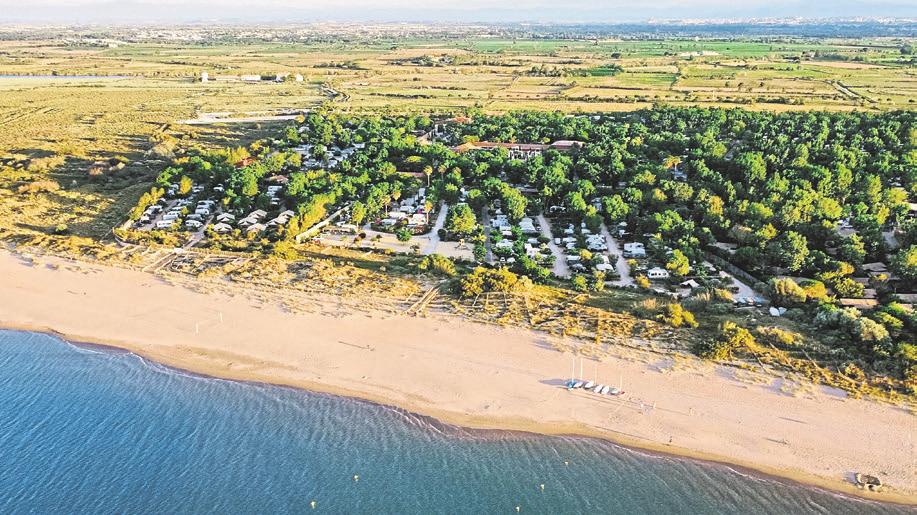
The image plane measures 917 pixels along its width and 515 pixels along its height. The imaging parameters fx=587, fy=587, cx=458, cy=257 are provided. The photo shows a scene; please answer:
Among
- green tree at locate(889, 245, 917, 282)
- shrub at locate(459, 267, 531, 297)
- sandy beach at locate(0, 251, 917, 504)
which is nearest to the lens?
sandy beach at locate(0, 251, 917, 504)

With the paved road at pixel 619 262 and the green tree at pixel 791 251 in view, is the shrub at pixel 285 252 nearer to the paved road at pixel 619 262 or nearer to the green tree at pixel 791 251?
the paved road at pixel 619 262

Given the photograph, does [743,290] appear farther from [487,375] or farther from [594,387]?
[487,375]

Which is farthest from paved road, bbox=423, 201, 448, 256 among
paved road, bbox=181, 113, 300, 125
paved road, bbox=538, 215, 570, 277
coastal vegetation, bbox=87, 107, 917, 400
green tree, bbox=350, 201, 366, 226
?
paved road, bbox=181, 113, 300, 125

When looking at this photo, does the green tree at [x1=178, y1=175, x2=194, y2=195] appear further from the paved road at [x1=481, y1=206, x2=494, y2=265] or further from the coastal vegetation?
the paved road at [x1=481, y1=206, x2=494, y2=265]

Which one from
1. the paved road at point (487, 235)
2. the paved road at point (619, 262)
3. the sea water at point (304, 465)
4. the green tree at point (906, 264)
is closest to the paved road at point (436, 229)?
the paved road at point (487, 235)

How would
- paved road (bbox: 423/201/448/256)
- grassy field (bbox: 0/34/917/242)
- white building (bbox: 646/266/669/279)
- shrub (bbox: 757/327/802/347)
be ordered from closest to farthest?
1. shrub (bbox: 757/327/802/347)
2. white building (bbox: 646/266/669/279)
3. paved road (bbox: 423/201/448/256)
4. grassy field (bbox: 0/34/917/242)

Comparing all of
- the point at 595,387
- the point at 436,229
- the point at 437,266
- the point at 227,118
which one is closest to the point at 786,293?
the point at 595,387

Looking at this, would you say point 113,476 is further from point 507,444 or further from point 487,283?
point 487,283
